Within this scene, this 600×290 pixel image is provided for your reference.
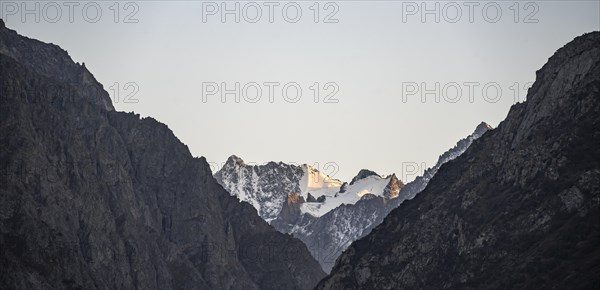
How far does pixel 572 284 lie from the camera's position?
198625 millimetres

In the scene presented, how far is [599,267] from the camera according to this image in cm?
19675

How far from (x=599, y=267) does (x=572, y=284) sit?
569 cm
